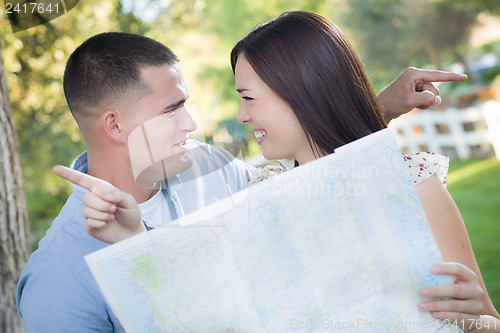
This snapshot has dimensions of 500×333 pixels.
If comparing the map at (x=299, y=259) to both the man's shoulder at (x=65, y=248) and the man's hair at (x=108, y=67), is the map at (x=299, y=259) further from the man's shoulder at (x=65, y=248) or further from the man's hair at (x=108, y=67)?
the man's hair at (x=108, y=67)

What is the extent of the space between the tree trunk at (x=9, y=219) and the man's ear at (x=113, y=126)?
0.64m

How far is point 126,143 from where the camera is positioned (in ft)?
6.12

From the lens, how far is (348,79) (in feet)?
5.23

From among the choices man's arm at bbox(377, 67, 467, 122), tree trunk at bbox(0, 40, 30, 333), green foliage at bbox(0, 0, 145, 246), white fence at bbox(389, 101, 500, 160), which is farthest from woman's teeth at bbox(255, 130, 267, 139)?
white fence at bbox(389, 101, 500, 160)

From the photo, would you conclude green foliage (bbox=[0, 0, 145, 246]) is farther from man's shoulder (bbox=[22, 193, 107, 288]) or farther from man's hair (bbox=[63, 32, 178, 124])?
man's shoulder (bbox=[22, 193, 107, 288])

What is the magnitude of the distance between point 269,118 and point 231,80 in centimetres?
1153

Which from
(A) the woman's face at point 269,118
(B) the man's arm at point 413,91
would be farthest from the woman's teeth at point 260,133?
(B) the man's arm at point 413,91

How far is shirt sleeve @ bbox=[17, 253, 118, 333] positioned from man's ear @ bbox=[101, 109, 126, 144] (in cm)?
51

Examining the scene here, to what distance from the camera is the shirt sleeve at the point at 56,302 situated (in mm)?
1452

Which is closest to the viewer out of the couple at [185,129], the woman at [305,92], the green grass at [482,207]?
the couple at [185,129]

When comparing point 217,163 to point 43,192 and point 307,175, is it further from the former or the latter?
point 43,192

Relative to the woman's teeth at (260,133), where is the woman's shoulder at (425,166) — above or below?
below

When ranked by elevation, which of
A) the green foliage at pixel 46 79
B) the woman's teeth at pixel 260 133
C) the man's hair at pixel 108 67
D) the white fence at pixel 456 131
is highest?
the green foliage at pixel 46 79

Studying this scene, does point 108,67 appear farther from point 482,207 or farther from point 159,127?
point 482,207
